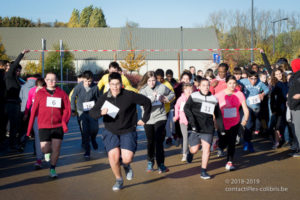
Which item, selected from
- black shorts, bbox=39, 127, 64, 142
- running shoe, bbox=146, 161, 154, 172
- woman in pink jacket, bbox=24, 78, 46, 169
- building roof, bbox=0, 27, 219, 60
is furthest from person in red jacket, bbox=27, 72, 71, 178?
building roof, bbox=0, 27, 219, 60

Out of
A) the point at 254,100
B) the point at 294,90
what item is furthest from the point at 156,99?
the point at 254,100

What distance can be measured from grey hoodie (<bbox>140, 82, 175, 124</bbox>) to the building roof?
50.4 m

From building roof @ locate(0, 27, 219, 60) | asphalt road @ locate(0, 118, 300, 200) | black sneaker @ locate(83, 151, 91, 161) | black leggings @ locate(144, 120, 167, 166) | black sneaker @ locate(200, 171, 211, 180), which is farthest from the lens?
building roof @ locate(0, 27, 219, 60)

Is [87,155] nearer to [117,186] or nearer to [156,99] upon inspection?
[156,99]

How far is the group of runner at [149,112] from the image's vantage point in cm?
624

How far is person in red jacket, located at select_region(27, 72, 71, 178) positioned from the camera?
7117 mm

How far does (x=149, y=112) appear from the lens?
6441 mm

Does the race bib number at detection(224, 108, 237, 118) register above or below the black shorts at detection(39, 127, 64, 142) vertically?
above

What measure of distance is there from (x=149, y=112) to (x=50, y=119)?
1.90m

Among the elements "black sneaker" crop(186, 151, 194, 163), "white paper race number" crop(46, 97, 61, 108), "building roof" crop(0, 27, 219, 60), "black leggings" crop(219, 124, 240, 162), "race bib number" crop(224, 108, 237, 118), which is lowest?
"black sneaker" crop(186, 151, 194, 163)

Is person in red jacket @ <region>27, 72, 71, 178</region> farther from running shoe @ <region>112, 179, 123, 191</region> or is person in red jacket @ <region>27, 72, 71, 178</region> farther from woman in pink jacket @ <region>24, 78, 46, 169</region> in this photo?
running shoe @ <region>112, 179, 123, 191</region>

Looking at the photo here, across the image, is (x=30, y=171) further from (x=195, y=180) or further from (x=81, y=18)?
(x=81, y=18)

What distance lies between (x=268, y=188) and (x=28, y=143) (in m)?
7.40

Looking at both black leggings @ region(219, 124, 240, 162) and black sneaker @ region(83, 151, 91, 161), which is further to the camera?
black sneaker @ region(83, 151, 91, 161)
